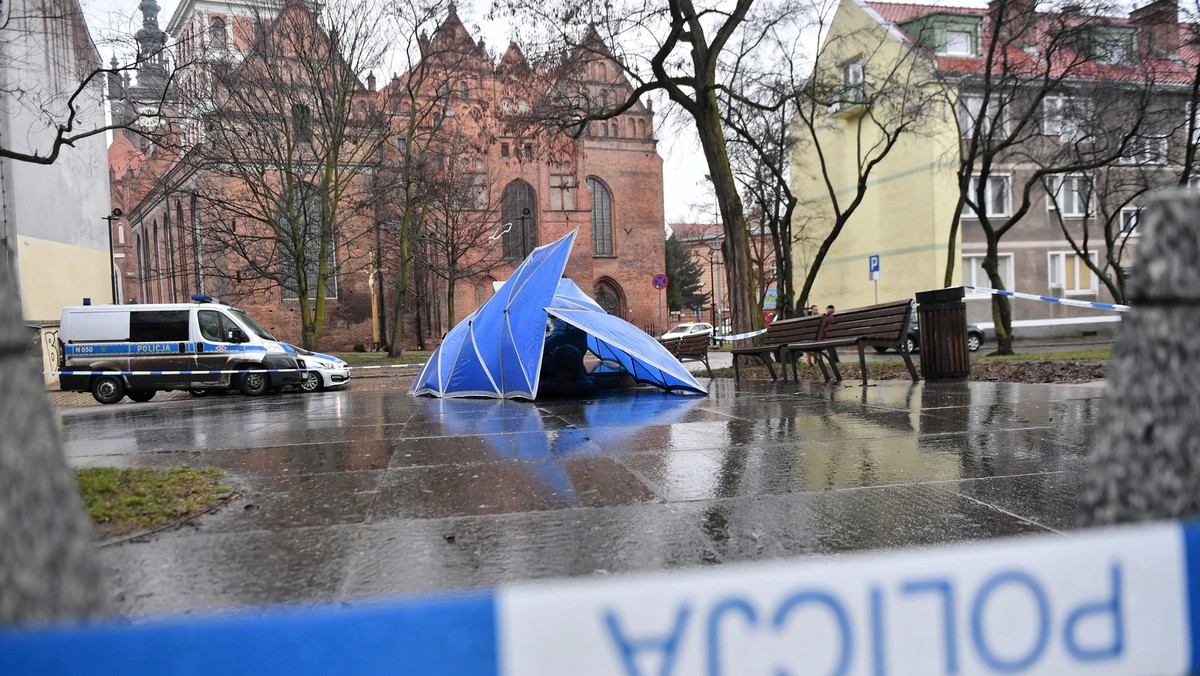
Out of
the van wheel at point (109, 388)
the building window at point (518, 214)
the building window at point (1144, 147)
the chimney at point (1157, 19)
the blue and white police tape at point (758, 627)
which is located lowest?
the van wheel at point (109, 388)

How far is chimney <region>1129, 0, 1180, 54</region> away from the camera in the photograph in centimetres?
1499

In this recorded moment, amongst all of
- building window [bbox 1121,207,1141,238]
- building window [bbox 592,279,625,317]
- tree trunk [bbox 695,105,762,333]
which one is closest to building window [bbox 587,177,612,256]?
building window [bbox 592,279,625,317]

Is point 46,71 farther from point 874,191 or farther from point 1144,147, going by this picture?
point 874,191

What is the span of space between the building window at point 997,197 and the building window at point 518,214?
27.3 meters

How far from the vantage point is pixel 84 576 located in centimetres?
112

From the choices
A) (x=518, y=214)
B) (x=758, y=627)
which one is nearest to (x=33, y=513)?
(x=758, y=627)

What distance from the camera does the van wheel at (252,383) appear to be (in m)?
17.0

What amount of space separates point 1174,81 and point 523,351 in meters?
25.7

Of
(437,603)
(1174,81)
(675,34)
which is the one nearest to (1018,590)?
(437,603)

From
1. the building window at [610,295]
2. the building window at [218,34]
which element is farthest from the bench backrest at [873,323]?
the building window at [610,295]

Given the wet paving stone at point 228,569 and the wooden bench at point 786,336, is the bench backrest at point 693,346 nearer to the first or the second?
the wooden bench at point 786,336

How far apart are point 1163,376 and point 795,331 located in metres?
12.1

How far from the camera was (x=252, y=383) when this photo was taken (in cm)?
1712

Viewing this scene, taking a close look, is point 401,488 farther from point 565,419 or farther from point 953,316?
point 953,316
